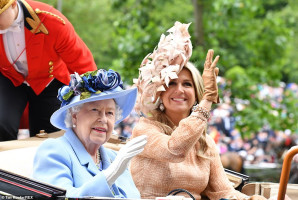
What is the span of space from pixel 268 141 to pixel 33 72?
1053 centimetres

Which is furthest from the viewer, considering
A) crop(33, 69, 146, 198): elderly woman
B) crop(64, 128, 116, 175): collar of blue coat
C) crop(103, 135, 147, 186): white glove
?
crop(64, 128, 116, 175): collar of blue coat

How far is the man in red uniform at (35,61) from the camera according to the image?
165 inches

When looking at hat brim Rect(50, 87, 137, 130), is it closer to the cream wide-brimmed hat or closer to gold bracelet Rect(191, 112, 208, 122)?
gold bracelet Rect(191, 112, 208, 122)

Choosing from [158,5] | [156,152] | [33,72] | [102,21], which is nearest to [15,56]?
[33,72]

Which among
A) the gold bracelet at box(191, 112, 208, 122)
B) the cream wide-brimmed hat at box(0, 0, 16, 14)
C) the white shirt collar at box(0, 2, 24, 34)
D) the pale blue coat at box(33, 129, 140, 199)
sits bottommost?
the pale blue coat at box(33, 129, 140, 199)

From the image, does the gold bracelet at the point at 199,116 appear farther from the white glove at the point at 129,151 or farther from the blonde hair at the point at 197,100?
the white glove at the point at 129,151

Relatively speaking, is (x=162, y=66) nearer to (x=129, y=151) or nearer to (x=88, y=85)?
(x=88, y=85)

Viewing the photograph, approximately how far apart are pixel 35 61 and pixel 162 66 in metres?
0.99

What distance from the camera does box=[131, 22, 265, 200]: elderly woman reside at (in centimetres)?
354

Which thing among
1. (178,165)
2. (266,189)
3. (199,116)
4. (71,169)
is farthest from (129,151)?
(266,189)

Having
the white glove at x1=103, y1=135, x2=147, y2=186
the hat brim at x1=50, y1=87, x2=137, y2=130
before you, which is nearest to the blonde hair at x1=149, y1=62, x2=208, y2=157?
the hat brim at x1=50, y1=87, x2=137, y2=130

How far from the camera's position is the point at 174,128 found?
12.6 feet

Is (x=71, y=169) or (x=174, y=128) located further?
(x=174, y=128)

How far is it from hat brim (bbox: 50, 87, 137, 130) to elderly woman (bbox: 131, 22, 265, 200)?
1.05 feet
